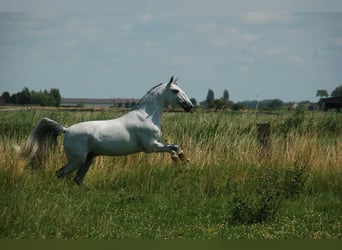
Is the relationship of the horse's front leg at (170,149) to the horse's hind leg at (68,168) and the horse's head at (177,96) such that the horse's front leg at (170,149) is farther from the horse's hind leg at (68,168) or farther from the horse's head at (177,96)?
the horse's hind leg at (68,168)

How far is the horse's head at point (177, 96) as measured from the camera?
31.0 feet

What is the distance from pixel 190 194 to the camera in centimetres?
942

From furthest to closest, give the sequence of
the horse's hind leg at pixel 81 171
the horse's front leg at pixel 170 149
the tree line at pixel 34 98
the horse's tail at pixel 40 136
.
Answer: the tree line at pixel 34 98 < the horse's tail at pixel 40 136 < the horse's hind leg at pixel 81 171 < the horse's front leg at pixel 170 149

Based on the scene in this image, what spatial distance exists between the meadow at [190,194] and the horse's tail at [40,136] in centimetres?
19

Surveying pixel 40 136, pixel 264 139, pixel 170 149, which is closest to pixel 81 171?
pixel 40 136

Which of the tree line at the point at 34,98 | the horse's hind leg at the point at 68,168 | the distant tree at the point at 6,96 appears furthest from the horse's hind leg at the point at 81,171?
the tree line at the point at 34,98

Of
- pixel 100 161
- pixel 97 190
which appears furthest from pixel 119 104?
pixel 97 190

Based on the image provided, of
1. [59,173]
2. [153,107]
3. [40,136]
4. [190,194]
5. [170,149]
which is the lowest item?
[190,194]

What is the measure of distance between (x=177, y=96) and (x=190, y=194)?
173 cm

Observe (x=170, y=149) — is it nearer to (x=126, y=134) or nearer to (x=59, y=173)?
(x=126, y=134)

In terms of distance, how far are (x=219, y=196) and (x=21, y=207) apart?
367 cm

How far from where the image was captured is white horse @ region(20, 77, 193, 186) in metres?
9.23

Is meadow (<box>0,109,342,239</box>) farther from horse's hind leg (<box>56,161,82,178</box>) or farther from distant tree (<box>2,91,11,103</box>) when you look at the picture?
distant tree (<box>2,91,11,103</box>)

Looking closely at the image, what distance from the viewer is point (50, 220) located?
7137 mm
